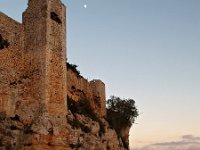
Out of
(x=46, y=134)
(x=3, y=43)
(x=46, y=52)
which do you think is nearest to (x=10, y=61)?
(x=3, y=43)

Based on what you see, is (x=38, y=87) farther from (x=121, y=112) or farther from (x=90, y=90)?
(x=121, y=112)

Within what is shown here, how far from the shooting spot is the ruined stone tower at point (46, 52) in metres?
22.4

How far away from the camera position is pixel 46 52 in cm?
2284

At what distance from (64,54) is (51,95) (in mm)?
2988

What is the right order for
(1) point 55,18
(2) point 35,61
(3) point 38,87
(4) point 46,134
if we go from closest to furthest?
(4) point 46,134, (3) point 38,87, (2) point 35,61, (1) point 55,18

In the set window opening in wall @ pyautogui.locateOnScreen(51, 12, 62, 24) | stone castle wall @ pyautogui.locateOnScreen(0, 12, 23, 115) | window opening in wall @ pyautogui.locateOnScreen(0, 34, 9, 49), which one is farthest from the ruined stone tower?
window opening in wall @ pyautogui.locateOnScreen(0, 34, 9, 49)

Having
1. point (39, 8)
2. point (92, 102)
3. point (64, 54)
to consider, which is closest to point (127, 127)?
point (92, 102)

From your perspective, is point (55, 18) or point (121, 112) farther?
point (121, 112)

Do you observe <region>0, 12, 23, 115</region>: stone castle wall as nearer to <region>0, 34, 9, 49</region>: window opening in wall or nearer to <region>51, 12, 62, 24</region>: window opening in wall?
<region>0, 34, 9, 49</region>: window opening in wall

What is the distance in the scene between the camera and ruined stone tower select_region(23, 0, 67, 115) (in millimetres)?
22375

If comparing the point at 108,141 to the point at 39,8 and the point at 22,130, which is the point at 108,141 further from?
the point at 39,8

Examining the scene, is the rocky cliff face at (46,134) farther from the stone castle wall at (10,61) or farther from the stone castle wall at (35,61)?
the stone castle wall at (10,61)

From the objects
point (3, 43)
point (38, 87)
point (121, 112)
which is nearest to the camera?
point (38, 87)

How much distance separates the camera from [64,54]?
24203 mm
